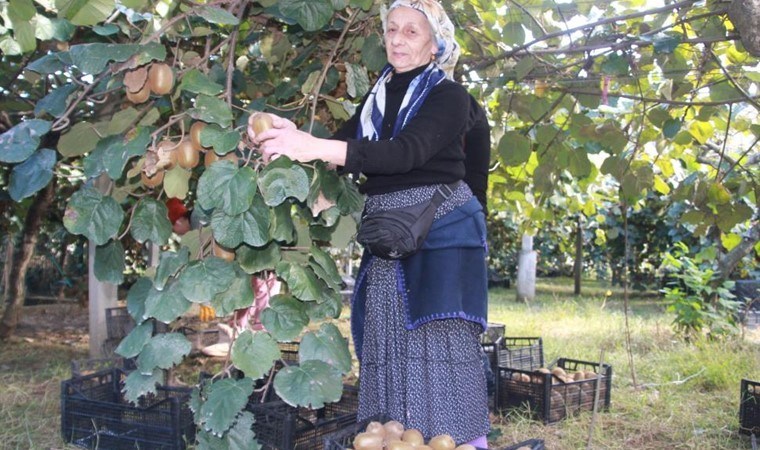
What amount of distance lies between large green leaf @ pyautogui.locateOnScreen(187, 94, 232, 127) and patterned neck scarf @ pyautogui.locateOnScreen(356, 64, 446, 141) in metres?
0.36

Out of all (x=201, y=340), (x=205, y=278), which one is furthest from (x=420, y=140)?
(x=201, y=340)

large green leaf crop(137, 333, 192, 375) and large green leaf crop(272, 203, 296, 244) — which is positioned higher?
large green leaf crop(272, 203, 296, 244)

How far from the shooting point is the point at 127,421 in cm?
289

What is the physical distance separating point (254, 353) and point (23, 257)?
454 cm

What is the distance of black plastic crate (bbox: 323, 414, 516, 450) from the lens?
1606 millimetres

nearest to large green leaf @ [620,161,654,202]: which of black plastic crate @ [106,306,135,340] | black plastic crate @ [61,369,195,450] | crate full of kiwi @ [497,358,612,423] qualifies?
crate full of kiwi @ [497,358,612,423]

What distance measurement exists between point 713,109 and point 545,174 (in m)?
0.84

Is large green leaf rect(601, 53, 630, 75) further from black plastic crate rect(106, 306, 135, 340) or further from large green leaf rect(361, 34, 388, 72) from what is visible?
black plastic crate rect(106, 306, 135, 340)

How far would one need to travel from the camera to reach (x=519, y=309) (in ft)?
29.1

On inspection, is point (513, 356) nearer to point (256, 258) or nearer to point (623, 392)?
point (623, 392)

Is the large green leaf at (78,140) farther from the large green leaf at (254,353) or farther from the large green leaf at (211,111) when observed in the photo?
the large green leaf at (254,353)

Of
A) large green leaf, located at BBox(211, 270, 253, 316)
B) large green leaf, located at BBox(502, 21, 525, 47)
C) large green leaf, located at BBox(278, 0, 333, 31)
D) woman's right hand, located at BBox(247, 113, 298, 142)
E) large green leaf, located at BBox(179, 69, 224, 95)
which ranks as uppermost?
large green leaf, located at BBox(502, 21, 525, 47)

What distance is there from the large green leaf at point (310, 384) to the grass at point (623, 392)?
5.96 ft

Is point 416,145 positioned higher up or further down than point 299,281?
higher up
